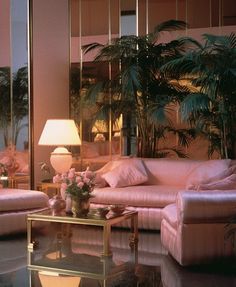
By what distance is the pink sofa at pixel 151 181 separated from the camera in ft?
20.4

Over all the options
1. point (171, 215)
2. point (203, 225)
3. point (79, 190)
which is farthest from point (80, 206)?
point (203, 225)

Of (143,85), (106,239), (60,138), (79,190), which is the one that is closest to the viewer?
(106,239)

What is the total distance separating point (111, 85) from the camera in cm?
791

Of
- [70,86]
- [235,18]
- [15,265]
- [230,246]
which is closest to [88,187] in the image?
[15,265]

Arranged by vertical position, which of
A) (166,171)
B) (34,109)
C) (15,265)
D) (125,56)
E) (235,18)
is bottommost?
(15,265)

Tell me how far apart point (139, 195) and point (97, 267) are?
1.73 metres

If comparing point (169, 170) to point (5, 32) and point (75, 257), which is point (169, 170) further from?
point (5, 32)

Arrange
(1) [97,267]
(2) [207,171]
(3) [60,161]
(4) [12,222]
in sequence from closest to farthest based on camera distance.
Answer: (1) [97,267] → (4) [12,222] → (2) [207,171] → (3) [60,161]

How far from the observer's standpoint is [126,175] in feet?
22.5

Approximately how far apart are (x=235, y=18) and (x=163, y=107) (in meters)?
2.28

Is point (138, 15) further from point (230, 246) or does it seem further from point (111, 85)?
point (230, 246)

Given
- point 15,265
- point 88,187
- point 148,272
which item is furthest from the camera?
point 88,187

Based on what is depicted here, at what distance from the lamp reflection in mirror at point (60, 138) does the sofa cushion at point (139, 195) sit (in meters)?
0.87

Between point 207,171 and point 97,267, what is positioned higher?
point 207,171
